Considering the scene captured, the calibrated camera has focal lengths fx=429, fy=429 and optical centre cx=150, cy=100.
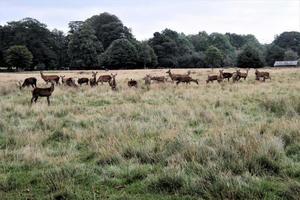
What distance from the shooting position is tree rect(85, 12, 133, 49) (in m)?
108

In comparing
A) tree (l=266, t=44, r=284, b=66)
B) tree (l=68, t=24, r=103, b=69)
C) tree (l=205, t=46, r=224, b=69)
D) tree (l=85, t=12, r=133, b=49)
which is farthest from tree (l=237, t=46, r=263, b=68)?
tree (l=85, t=12, r=133, b=49)

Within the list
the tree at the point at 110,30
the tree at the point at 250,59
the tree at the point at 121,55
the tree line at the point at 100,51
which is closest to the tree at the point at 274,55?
the tree line at the point at 100,51

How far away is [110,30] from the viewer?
4318 inches

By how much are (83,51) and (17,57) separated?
13445mm

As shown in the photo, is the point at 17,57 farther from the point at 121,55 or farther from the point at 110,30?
the point at 110,30

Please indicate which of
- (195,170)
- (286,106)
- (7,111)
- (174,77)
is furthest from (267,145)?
(174,77)

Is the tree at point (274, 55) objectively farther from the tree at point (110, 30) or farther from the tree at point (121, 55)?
the tree at point (121, 55)

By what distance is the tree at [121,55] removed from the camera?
84.0m

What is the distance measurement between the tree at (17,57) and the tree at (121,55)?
50.9ft

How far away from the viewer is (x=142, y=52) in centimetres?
8812

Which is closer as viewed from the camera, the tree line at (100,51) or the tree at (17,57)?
the tree at (17,57)

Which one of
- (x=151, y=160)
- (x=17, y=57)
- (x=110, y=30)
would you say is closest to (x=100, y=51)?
(x=110, y=30)

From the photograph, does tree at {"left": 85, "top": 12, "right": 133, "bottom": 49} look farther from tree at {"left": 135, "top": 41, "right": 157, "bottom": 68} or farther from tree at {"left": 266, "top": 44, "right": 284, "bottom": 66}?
tree at {"left": 266, "top": 44, "right": 284, "bottom": 66}

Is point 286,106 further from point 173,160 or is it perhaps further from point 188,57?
point 188,57
